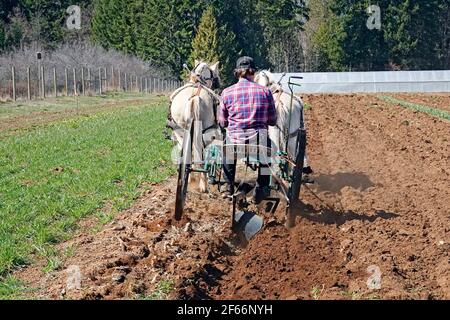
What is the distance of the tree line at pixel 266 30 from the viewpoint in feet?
216

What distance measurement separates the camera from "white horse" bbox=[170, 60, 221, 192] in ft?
33.2

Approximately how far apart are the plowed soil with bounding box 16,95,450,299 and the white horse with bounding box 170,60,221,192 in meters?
0.84

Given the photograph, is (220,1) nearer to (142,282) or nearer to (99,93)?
(99,93)

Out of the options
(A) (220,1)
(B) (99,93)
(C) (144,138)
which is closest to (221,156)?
(C) (144,138)

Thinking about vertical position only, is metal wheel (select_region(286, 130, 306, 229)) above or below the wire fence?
above

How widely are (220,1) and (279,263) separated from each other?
61.5 meters

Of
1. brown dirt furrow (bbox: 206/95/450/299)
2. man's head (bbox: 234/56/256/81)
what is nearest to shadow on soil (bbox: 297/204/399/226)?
brown dirt furrow (bbox: 206/95/450/299)

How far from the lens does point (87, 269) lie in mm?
7105

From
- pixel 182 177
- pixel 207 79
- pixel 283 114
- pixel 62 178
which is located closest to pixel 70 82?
pixel 62 178

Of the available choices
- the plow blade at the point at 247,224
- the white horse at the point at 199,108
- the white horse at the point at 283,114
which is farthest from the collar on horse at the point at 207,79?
the plow blade at the point at 247,224

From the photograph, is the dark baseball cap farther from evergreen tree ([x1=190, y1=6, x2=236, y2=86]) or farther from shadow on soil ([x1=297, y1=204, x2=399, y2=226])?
evergreen tree ([x1=190, y1=6, x2=236, y2=86])

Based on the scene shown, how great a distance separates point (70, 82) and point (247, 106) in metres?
38.7

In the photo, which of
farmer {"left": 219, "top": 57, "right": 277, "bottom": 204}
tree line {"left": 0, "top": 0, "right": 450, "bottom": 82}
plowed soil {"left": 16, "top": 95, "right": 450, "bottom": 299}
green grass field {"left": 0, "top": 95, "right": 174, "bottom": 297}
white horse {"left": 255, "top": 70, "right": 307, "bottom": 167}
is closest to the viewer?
plowed soil {"left": 16, "top": 95, "right": 450, "bottom": 299}

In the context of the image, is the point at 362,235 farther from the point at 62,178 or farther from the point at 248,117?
the point at 62,178
